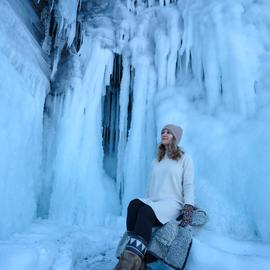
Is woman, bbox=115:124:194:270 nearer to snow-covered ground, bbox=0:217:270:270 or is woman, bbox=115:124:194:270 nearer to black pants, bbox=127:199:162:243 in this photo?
black pants, bbox=127:199:162:243

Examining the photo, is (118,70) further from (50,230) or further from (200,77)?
(50,230)

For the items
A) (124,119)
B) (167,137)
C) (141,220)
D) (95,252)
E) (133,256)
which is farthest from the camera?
(124,119)

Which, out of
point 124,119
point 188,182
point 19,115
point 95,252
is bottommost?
point 95,252

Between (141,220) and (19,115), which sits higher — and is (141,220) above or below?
below

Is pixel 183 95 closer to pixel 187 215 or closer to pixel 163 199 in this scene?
pixel 163 199

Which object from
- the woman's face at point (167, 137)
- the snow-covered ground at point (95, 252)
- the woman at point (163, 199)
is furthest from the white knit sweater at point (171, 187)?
the snow-covered ground at point (95, 252)

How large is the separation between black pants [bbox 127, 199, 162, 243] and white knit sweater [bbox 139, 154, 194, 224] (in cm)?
7

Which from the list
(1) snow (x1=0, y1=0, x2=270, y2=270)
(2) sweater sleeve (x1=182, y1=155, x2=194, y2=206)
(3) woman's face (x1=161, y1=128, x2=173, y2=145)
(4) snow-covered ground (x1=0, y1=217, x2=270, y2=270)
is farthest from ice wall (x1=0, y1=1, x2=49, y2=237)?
(2) sweater sleeve (x1=182, y1=155, x2=194, y2=206)

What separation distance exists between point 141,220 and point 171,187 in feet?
1.54

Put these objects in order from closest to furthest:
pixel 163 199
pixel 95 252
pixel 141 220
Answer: pixel 141 220 → pixel 163 199 → pixel 95 252

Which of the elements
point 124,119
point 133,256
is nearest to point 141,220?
point 133,256

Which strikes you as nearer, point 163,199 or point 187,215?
point 187,215

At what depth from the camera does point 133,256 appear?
2301 millimetres

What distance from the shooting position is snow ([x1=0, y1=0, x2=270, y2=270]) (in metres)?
3.56
